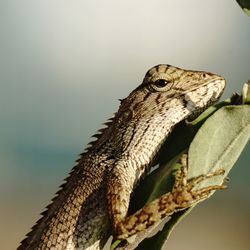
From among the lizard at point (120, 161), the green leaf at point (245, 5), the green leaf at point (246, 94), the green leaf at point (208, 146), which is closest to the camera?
the green leaf at point (245, 5)

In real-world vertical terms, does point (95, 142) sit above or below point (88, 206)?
above

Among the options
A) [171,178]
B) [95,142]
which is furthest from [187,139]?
[95,142]

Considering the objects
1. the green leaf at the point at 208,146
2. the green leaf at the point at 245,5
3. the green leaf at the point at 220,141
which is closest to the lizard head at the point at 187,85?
the green leaf at the point at 208,146

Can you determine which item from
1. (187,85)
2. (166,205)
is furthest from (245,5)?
(187,85)

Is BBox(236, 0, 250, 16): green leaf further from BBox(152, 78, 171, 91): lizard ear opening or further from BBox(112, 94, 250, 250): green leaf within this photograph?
BBox(152, 78, 171, 91): lizard ear opening

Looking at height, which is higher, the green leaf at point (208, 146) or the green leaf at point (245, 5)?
the green leaf at point (245, 5)

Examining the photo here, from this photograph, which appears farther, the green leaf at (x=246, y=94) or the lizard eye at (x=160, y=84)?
the lizard eye at (x=160, y=84)

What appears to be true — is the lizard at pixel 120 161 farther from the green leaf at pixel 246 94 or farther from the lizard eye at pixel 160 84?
the green leaf at pixel 246 94

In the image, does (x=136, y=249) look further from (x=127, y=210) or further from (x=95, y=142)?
(x=95, y=142)
